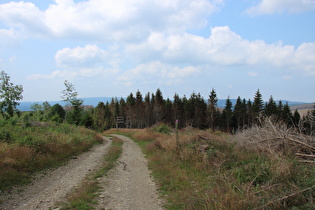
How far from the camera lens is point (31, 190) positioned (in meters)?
5.94

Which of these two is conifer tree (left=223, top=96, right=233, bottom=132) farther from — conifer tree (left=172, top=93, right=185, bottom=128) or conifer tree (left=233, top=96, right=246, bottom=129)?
conifer tree (left=172, top=93, right=185, bottom=128)

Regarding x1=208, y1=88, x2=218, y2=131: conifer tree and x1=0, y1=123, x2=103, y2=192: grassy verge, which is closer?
x1=0, y1=123, x2=103, y2=192: grassy verge

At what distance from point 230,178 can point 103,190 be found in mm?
3673

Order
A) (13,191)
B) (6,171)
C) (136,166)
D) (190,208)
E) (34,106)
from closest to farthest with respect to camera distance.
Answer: (190,208) → (13,191) → (6,171) → (136,166) → (34,106)

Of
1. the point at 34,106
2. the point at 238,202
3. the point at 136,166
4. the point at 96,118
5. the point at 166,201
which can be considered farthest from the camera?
the point at 96,118

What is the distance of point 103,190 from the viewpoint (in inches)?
239

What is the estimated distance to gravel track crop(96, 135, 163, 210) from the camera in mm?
5000

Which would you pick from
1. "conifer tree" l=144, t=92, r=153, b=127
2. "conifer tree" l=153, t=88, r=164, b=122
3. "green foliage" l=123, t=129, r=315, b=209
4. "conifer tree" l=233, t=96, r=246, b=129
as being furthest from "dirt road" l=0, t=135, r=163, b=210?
"conifer tree" l=233, t=96, r=246, b=129

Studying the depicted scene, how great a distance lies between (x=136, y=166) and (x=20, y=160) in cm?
481

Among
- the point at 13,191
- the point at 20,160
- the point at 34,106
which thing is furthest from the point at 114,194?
the point at 34,106

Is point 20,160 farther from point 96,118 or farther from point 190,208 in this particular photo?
point 96,118

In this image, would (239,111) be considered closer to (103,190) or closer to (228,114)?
(228,114)

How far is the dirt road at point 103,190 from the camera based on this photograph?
4926 mm

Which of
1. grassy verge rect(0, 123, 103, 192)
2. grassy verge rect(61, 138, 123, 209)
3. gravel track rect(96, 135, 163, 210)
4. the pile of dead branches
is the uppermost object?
the pile of dead branches
